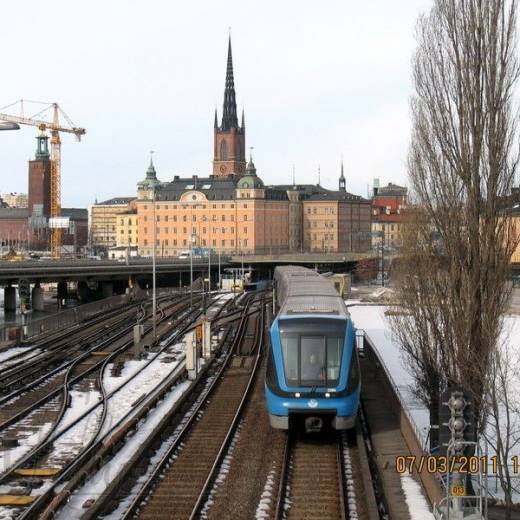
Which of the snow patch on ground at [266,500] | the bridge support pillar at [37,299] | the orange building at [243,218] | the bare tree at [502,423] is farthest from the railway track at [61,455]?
the orange building at [243,218]

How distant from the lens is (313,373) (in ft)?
69.4

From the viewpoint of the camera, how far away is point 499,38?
20766 mm

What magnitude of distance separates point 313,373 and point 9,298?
69.5 meters

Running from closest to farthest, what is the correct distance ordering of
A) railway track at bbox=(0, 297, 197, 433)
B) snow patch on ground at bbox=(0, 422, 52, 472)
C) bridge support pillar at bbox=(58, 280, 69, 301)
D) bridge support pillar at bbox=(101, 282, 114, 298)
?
snow patch on ground at bbox=(0, 422, 52, 472) < railway track at bbox=(0, 297, 197, 433) < bridge support pillar at bbox=(58, 280, 69, 301) < bridge support pillar at bbox=(101, 282, 114, 298)

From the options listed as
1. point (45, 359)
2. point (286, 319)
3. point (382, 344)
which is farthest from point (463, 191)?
point (382, 344)

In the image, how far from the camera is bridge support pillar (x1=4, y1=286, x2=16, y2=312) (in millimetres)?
85688

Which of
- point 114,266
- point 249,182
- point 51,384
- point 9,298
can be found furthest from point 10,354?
point 249,182

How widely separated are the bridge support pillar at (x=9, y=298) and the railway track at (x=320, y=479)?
67106mm

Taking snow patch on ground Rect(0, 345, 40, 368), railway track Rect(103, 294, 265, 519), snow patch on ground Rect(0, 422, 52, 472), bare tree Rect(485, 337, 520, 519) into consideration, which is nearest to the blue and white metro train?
railway track Rect(103, 294, 265, 519)

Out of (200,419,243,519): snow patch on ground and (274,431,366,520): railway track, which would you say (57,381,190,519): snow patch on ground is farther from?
(274,431,366,520): railway track

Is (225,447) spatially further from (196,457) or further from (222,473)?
(222,473)

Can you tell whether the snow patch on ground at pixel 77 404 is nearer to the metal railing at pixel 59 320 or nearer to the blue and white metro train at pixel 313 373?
the blue and white metro train at pixel 313 373

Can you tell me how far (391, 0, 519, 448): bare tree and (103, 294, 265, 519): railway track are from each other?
17.1 ft

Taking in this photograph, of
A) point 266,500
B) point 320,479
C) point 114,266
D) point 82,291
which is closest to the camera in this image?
point 266,500
